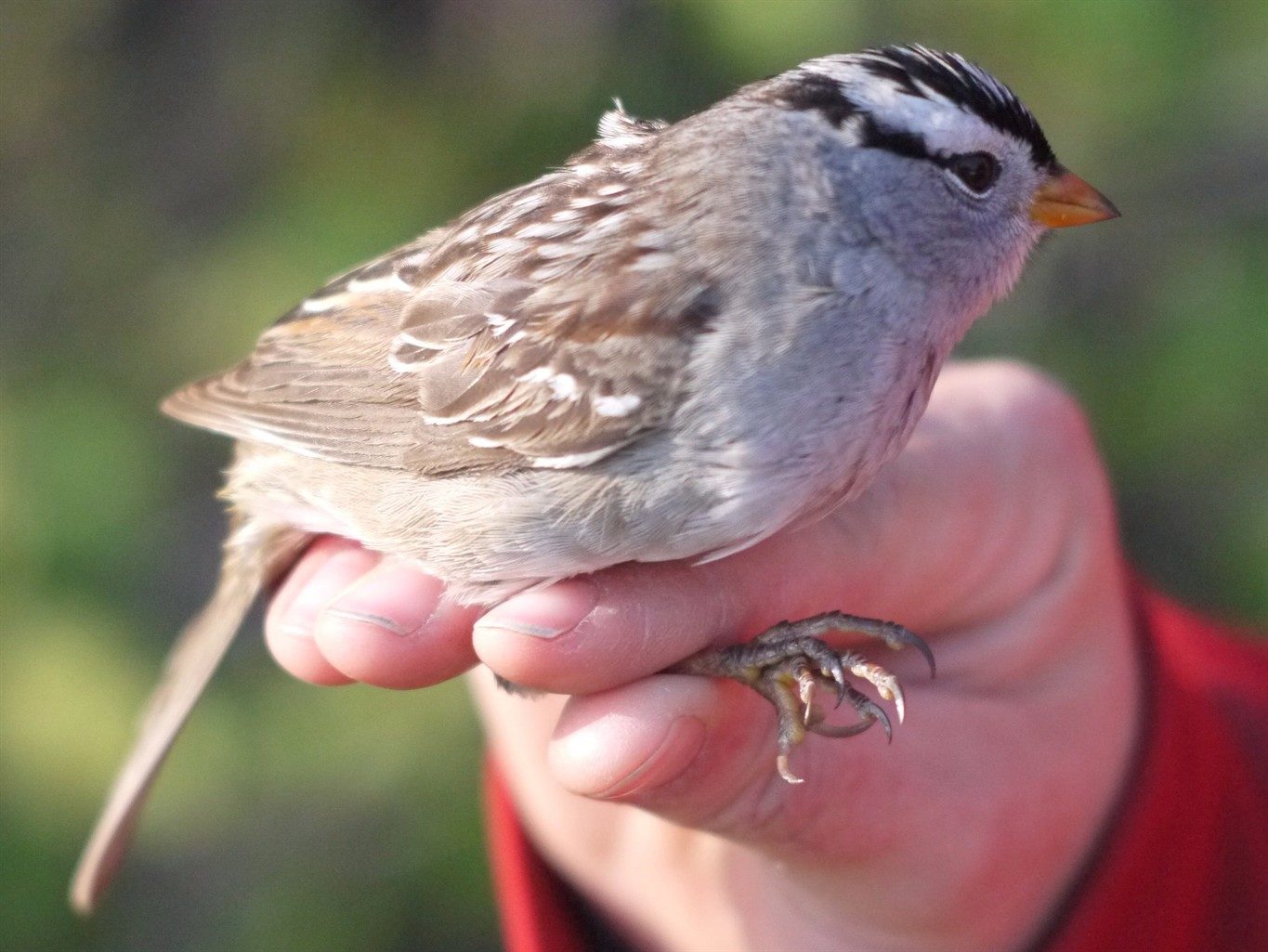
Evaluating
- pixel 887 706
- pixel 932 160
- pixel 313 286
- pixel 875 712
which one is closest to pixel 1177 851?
pixel 887 706

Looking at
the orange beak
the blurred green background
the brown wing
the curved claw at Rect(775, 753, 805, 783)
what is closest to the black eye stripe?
the orange beak

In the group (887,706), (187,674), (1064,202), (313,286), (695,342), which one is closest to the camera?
(695,342)

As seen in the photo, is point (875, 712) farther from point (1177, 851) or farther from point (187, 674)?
point (187, 674)

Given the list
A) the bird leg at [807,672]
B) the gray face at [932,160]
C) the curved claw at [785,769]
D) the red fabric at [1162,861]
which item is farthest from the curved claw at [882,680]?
the red fabric at [1162,861]

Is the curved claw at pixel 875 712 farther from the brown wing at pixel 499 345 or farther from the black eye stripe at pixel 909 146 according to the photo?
the black eye stripe at pixel 909 146

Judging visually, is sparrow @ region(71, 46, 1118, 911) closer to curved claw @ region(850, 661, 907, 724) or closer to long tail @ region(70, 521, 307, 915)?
curved claw @ region(850, 661, 907, 724)
